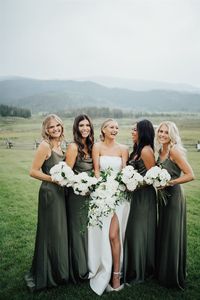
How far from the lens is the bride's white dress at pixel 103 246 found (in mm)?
3850

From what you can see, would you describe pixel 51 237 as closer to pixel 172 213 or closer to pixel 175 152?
pixel 172 213

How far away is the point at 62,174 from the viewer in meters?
3.43

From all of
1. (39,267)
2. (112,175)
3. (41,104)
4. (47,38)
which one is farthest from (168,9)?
(39,267)

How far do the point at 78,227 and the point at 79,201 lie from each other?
330 mm

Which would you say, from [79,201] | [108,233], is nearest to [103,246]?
[108,233]

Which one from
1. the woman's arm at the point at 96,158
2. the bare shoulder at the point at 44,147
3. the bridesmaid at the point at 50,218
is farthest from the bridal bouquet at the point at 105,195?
the bare shoulder at the point at 44,147

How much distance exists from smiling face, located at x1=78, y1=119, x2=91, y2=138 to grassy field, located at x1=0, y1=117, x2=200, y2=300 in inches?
74.8

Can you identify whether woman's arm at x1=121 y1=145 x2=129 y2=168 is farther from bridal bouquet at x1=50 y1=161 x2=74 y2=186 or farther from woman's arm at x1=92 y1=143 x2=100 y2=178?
bridal bouquet at x1=50 y1=161 x2=74 y2=186

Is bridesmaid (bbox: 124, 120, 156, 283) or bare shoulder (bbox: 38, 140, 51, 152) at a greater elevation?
bare shoulder (bbox: 38, 140, 51, 152)

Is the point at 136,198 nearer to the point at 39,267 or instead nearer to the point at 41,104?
the point at 39,267

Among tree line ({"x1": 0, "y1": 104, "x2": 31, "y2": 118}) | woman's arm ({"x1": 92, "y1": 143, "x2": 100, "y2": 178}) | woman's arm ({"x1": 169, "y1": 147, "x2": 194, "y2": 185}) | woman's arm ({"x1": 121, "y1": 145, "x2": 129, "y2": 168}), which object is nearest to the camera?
woman's arm ({"x1": 169, "y1": 147, "x2": 194, "y2": 185})

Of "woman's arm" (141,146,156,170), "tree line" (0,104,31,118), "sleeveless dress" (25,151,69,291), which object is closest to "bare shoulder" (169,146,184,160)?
"woman's arm" (141,146,156,170)

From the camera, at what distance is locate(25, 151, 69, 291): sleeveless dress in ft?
12.4

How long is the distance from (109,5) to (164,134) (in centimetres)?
509
